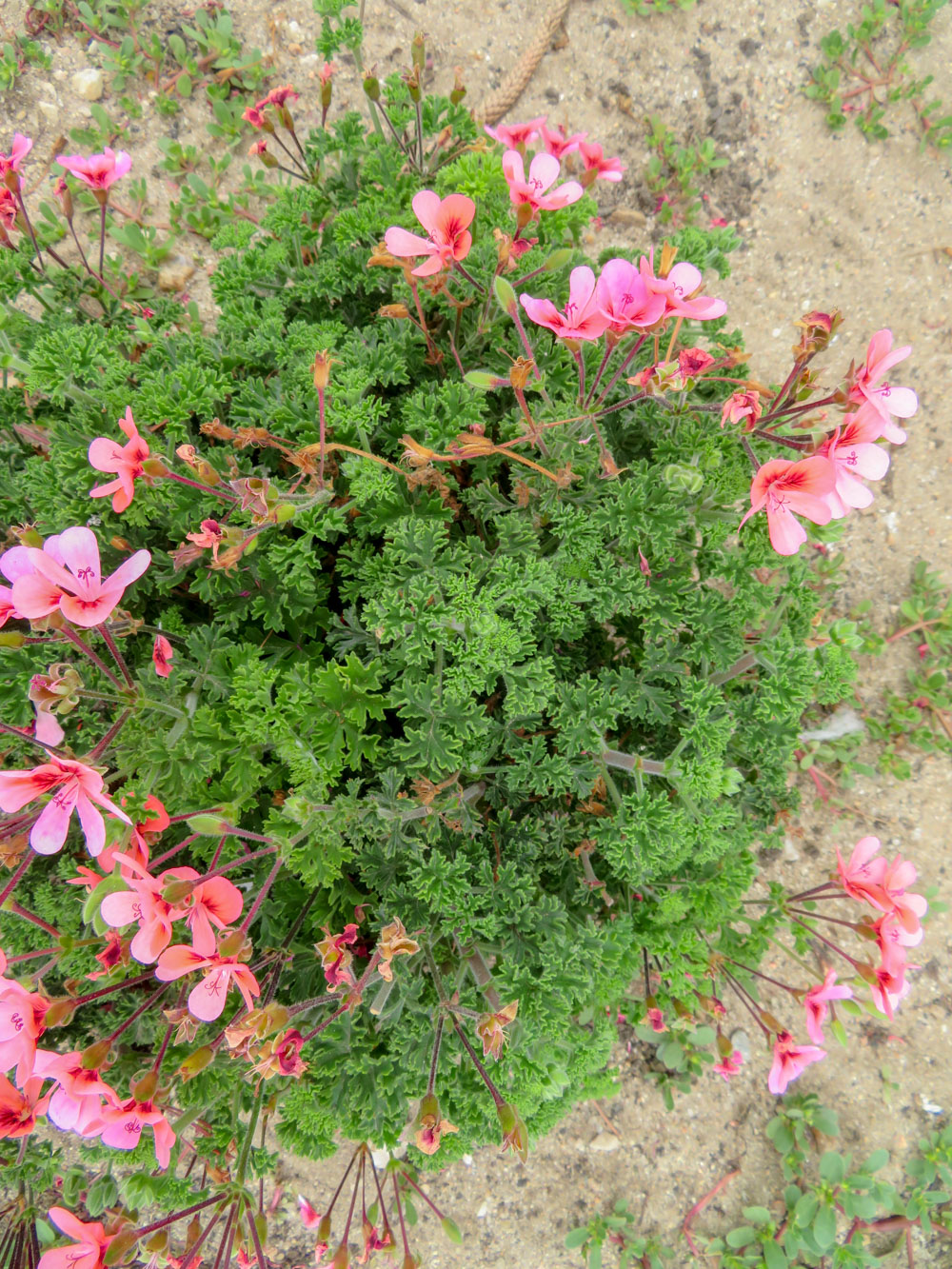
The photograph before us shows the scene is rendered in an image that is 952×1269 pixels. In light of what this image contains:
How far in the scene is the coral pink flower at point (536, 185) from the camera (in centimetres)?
216

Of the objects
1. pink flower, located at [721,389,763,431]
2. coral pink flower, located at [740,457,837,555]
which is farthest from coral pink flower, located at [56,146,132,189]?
coral pink flower, located at [740,457,837,555]

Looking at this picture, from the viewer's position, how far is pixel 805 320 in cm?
186

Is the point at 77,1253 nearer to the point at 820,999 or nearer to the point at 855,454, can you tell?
the point at 820,999

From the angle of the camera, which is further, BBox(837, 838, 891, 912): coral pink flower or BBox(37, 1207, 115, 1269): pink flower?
BBox(837, 838, 891, 912): coral pink flower

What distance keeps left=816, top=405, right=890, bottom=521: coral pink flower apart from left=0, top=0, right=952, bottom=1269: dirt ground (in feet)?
8.15

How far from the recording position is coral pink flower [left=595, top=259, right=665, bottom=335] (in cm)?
185

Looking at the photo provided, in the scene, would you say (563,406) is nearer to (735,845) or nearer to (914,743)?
(735,845)

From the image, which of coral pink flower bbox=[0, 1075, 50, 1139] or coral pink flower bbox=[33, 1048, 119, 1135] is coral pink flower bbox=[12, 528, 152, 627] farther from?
coral pink flower bbox=[0, 1075, 50, 1139]

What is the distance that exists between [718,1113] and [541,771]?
8.76 ft

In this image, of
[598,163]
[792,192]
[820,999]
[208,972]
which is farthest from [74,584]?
[792,192]

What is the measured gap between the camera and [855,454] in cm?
186

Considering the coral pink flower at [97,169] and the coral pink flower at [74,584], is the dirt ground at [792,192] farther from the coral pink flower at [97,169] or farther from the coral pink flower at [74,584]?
the coral pink flower at [74,584]

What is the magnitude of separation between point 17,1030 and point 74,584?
108cm

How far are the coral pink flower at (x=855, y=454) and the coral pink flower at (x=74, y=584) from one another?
1651mm
